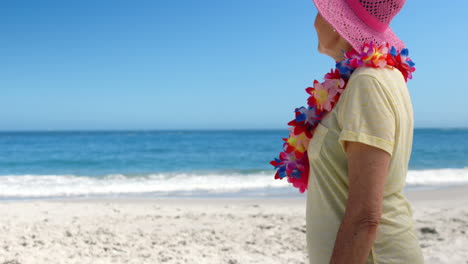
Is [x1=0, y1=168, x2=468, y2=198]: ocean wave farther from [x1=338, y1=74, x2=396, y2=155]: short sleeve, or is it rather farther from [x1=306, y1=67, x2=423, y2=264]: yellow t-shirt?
[x1=338, y1=74, x2=396, y2=155]: short sleeve

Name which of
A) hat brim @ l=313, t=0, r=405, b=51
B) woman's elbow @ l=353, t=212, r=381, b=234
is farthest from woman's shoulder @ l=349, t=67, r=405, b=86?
woman's elbow @ l=353, t=212, r=381, b=234

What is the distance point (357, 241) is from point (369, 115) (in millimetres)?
342

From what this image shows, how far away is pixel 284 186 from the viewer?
A: 11734 mm

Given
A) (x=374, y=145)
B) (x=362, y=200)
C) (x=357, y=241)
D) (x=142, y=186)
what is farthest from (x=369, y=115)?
(x=142, y=186)

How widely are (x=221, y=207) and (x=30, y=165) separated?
56.3 ft

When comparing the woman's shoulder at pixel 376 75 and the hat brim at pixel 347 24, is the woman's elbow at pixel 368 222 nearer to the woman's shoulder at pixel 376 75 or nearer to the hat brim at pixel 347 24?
the woman's shoulder at pixel 376 75

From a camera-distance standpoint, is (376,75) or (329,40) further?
(329,40)

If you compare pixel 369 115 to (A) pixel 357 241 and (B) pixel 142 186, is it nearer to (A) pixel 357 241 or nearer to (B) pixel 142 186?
(A) pixel 357 241

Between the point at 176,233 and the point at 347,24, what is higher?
the point at 347,24

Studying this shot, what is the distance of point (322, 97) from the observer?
1.44m

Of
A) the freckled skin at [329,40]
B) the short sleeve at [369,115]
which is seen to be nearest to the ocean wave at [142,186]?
the freckled skin at [329,40]

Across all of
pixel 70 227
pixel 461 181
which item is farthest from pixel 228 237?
pixel 461 181

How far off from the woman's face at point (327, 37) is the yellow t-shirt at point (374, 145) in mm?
212

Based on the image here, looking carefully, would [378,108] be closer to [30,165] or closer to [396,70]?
[396,70]
